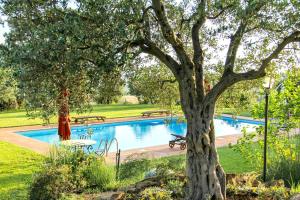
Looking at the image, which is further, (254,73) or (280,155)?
(280,155)

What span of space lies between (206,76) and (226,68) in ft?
6.61

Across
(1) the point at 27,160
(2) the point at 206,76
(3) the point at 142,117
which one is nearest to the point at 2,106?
(3) the point at 142,117

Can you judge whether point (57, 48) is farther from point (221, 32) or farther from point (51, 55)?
point (221, 32)

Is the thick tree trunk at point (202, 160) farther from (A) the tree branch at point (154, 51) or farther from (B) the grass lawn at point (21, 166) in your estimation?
(B) the grass lawn at point (21, 166)

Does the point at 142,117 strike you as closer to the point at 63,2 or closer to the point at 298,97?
the point at 298,97

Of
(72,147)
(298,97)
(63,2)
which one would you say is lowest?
(72,147)

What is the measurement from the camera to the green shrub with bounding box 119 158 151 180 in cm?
1016

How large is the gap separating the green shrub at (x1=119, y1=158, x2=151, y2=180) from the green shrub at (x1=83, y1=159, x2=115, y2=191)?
832 mm

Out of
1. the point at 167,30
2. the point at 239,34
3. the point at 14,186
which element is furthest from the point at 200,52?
the point at 14,186

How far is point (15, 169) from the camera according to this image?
12125 millimetres

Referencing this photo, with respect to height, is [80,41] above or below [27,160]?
above

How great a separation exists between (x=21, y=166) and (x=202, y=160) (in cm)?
856

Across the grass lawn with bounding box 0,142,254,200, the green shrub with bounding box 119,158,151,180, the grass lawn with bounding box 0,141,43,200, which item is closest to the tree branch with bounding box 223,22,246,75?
the grass lawn with bounding box 0,142,254,200

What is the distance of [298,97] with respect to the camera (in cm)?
902
